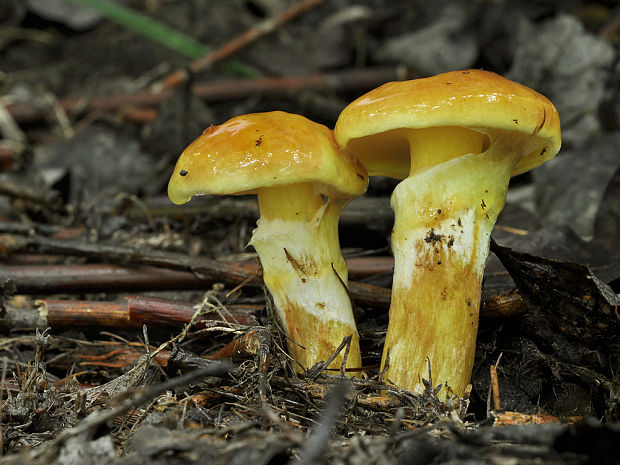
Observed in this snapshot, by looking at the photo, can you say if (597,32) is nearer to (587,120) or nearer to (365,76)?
(587,120)

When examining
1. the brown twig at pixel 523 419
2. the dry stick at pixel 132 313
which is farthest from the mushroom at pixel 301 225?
the brown twig at pixel 523 419

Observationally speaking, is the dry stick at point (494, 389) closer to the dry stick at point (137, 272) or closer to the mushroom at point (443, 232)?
the mushroom at point (443, 232)

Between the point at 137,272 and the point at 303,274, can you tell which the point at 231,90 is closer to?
the point at 137,272

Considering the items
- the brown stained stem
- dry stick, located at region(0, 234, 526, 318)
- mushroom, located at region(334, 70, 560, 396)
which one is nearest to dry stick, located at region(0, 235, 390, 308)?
dry stick, located at region(0, 234, 526, 318)

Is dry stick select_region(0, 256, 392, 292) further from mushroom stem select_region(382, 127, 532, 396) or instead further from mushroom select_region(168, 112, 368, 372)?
mushroom stem select_region(382, 127, 532, 396)

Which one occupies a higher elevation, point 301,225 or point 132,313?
point 301,225

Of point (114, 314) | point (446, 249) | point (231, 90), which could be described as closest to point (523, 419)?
point (446, 249)
